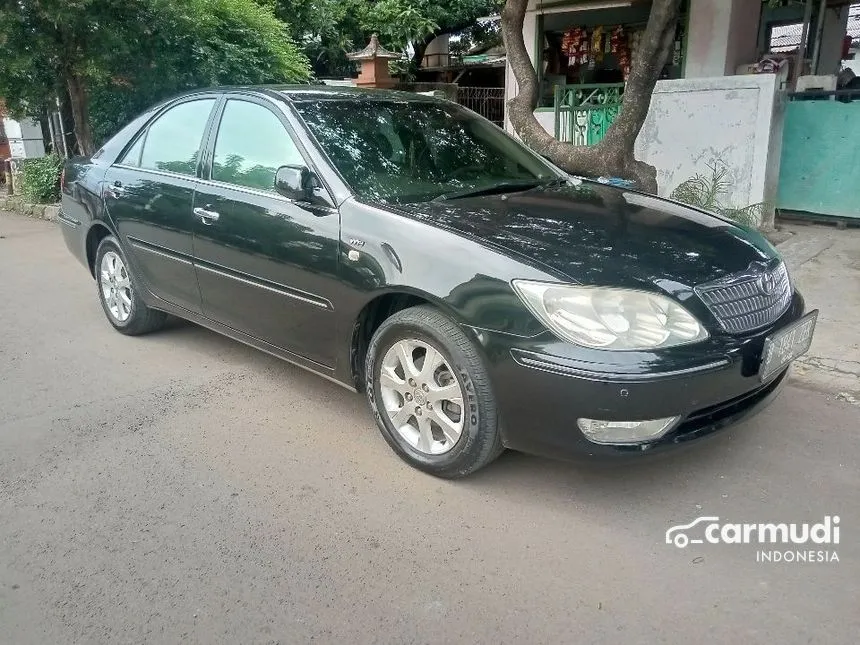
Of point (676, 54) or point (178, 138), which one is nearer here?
point (178, 138)

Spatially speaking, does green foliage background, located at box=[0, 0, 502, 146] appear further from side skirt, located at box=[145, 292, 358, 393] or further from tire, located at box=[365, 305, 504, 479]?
tire, located at box=[365, 305, 504, 479]

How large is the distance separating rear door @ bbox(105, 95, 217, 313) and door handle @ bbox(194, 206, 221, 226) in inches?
2.7

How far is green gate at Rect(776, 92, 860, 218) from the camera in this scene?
7.41 metres

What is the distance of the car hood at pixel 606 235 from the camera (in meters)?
2.80

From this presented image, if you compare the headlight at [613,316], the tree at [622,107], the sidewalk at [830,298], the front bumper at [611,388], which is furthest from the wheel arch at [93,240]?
the sidewalk at [830,298]

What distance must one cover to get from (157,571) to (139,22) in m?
8.10

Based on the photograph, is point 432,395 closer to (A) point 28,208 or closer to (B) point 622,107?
(B) point 622,107

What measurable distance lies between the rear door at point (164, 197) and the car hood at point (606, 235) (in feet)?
5.37

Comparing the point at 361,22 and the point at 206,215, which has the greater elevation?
the point at 361,22

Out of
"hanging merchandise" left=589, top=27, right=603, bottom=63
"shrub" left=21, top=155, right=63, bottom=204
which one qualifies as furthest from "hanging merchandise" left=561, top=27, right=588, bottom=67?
"shrub" left=21, top=155, right=63, bottom=204

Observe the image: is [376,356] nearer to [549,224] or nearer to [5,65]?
[549,224]

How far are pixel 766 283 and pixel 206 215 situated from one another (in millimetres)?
2866

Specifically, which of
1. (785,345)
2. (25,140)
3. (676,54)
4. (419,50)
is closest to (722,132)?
(676,54)
